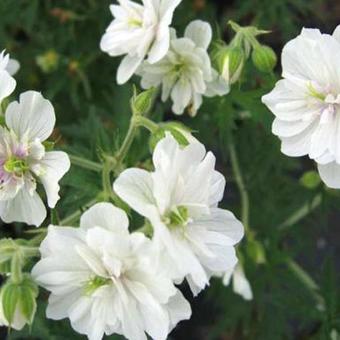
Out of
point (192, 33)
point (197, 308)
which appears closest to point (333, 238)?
point (197, 308)

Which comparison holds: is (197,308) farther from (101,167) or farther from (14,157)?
(14,157)

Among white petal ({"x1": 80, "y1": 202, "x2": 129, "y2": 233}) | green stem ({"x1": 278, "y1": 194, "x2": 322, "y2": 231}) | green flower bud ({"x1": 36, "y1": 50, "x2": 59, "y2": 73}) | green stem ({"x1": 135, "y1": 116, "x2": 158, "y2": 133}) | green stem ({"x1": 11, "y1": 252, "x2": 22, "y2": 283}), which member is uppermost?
green stem ({"x1": 135, "y1": 116, "x2": 158, "y2": 133})

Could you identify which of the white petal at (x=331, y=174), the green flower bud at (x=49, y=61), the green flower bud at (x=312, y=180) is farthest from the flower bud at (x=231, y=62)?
the green flower bud at (x=49, y=61)

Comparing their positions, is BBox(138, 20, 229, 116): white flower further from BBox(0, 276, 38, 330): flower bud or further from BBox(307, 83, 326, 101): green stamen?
BBox(0, 276, 38, 330): flower bud

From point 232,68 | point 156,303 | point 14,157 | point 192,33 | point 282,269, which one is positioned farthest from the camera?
point 282,269

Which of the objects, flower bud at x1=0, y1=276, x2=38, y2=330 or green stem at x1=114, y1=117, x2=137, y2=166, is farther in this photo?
green stem at x1=114, y1=117, x2=137, y2=166

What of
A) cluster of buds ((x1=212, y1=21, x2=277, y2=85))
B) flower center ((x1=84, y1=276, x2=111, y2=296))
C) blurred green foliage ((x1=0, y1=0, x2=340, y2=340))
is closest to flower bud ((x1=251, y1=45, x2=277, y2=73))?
cluster of buds ((x1=212, y1=21, x2=277, y2=85))

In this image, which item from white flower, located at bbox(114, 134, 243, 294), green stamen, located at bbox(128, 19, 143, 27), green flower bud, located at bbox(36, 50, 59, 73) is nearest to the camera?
white flower, located at bbox(114, 134, 243, 294)
